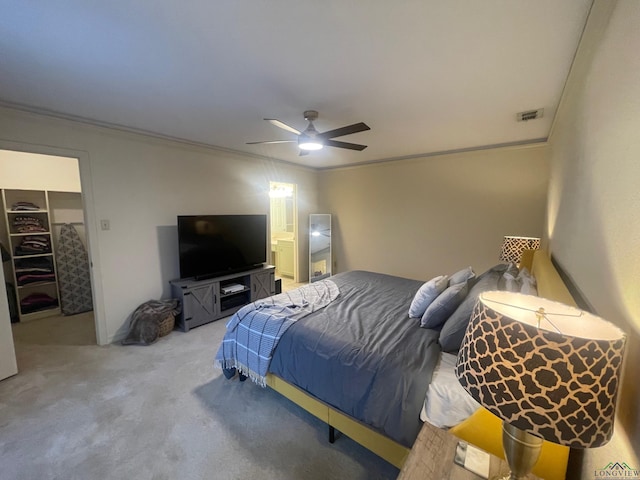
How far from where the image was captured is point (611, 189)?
0.89 meters

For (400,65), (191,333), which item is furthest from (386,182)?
(191,333)

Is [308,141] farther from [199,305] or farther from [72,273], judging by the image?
[72,273]

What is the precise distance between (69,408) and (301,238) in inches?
155

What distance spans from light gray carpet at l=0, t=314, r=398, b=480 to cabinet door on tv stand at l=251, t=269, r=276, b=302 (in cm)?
141

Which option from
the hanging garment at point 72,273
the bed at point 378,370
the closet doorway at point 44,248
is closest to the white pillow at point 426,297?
the bed at point 378,370

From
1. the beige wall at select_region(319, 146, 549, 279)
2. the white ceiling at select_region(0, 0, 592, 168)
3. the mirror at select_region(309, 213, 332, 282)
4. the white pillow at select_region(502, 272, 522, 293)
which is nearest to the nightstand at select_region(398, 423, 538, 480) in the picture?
the white pillow at select_region(502, 272, 522, 293)

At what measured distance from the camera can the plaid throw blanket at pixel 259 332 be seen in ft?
6.59

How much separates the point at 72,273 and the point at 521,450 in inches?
199

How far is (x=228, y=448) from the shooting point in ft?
5.58

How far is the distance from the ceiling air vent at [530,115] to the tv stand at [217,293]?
12.0 ft

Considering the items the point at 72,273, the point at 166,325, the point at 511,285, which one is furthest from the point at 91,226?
the point at 511,285

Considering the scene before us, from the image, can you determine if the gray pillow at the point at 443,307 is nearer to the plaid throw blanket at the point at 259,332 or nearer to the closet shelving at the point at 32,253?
the plaid throw blanket at the point at 259,332

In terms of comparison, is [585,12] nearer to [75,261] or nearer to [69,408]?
[69,408]

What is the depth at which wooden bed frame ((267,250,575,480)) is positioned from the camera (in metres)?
0.95
